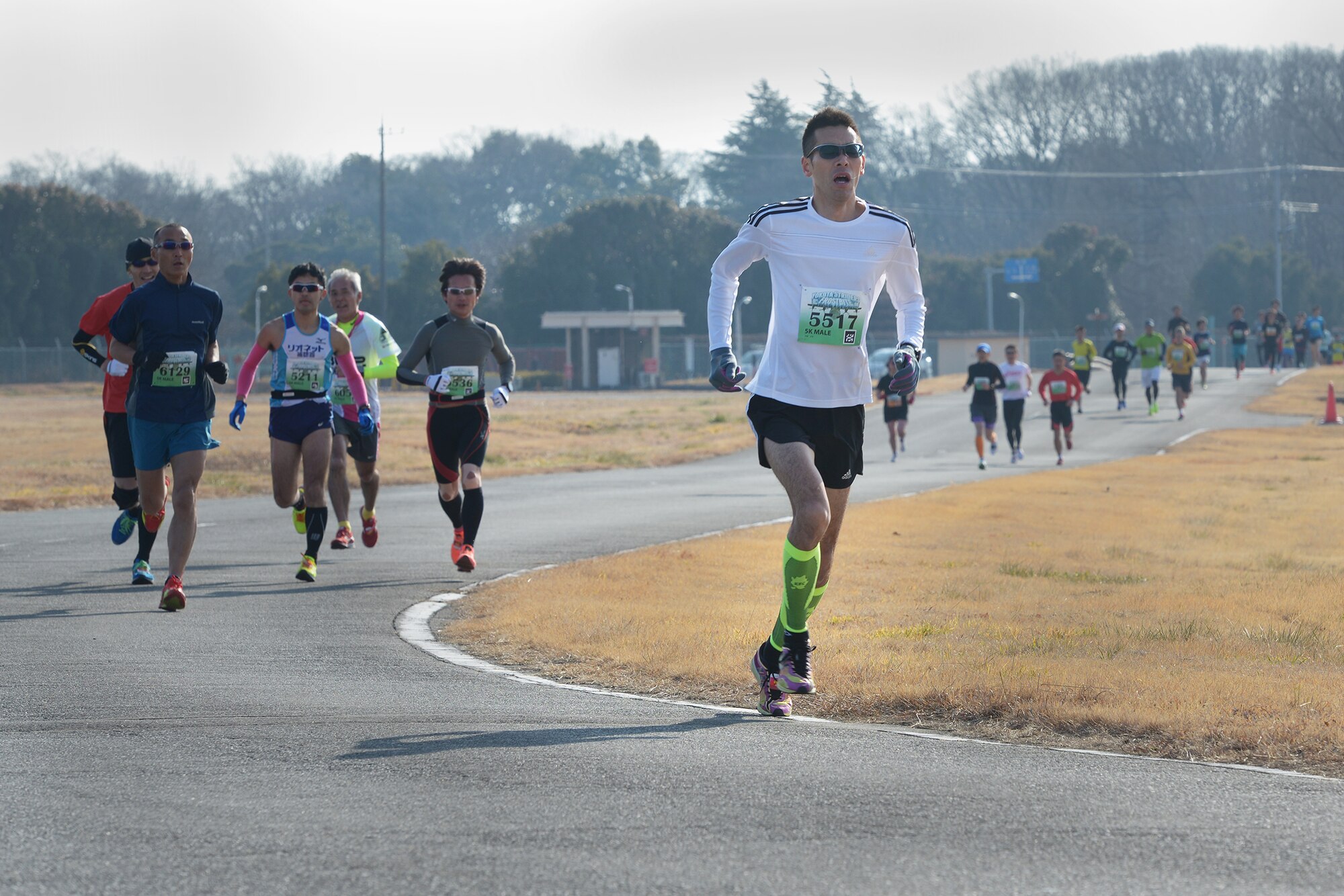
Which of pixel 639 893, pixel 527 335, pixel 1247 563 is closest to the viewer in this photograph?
pixel 639 893

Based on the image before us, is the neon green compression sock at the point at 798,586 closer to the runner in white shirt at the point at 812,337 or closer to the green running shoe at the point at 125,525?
the runner in white shirt at the point at 812,337

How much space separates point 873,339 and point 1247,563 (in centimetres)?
8135

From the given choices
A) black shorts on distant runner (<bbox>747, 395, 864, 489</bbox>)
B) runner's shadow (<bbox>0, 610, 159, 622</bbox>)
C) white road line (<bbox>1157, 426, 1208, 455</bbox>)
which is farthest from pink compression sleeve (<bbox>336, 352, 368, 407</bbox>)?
white road line (<bbox>1157, 426, 1208, 455</bbox>)

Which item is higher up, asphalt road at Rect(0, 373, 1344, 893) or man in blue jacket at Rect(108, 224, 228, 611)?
man in blue jacket at Rect(108, 224, 228, 611)

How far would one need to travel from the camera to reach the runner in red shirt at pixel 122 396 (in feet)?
35.8

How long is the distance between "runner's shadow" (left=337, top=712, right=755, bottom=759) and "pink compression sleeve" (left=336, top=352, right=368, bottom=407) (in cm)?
572

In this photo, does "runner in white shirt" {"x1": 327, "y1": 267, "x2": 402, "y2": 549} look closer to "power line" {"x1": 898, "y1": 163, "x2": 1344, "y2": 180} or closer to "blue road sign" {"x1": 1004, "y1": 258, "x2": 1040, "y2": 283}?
"blue road sign" {"x1": 1004, "y1": 258, "x2": 1040, "y2": 283}

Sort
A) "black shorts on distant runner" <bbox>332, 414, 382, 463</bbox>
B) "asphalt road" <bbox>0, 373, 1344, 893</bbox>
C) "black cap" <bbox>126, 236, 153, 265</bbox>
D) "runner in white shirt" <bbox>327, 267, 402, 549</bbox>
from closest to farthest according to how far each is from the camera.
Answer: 1. "asphalt road" <bbox>0, 373, 1344, 893</bbox>
2. "black cap" <bbox>126, 236, 153, 265</bbox>
3. "runner in white shirt" <bbox>327, 267, 402, 549</bbox>
4. "black shorts on distant runner" <bbox>332, 414, 382, 463</bbox>

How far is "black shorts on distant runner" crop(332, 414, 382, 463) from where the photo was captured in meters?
13.1

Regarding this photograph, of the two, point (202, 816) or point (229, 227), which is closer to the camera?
point (202, 816)

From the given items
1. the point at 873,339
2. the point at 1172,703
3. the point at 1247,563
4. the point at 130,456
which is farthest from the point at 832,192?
the point at 873,339

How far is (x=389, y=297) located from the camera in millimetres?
86062

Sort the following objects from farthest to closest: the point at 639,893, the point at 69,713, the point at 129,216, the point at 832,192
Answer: the point at 129,216 → the point at 832,192 → the point at 69,713 → the point at 639,893

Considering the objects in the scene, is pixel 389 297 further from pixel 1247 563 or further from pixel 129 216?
pixel 1247 563
